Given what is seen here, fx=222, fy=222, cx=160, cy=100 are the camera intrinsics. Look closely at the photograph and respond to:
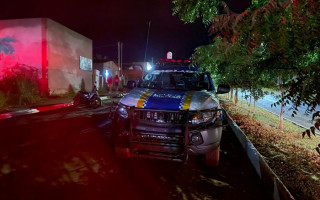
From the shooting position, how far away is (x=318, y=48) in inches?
110

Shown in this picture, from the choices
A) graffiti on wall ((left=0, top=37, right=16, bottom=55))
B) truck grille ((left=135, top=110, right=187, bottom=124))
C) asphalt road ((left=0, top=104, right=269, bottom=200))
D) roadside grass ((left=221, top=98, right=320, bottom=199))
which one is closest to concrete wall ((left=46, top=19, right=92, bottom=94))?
graffiti on wall ((left=0, top=37, right=16, bottom=55))

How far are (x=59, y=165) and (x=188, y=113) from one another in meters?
2.54

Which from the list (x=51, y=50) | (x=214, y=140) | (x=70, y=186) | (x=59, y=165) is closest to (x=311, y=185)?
(x=214, y=140)

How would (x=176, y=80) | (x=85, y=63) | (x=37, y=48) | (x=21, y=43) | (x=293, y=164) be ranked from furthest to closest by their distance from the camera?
(x=85, y=63) → (x=21, y=43) → (x=37, y=48) → (x=176, y=80) → (x=293, y=164)

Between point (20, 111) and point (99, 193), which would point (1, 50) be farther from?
point (99, 193)

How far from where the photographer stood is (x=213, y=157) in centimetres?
415

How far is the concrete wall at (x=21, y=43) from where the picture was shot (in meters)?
18.7

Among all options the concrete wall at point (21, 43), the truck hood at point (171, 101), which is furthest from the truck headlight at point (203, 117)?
the concrete wall at point (21, 43)

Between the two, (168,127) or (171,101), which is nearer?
(168,127)

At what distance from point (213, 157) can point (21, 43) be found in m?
20.4

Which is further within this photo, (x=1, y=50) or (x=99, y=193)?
(x=1, y=50)

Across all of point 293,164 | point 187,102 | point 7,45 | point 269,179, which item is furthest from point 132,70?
point 269,179

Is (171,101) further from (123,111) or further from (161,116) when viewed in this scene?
(123,111)

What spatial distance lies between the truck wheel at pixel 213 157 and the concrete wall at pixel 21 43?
60.9ft
